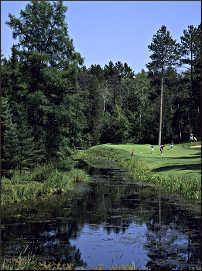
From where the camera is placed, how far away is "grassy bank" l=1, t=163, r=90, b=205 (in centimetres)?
3041

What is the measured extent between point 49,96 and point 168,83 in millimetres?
76723

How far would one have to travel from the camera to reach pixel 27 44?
44844 millimetres

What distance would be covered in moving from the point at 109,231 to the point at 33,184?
1284 centimetres

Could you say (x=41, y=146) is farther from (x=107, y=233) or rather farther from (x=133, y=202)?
(x=107, y=233)

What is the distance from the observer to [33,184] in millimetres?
33375

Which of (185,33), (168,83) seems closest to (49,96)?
(185,33)

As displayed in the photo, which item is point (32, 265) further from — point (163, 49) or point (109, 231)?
point (163, 49)

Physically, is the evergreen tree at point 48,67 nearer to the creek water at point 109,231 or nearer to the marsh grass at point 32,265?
the creek water at point 109,231

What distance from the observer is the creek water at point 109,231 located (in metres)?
17.9

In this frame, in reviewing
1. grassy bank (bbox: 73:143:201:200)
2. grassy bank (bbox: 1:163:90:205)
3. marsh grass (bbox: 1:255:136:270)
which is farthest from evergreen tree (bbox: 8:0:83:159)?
marsh grass (bbox: 1:255:136:270)

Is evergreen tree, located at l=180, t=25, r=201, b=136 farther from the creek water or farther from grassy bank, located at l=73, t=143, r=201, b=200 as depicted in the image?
the creek water

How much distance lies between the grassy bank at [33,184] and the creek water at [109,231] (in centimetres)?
168

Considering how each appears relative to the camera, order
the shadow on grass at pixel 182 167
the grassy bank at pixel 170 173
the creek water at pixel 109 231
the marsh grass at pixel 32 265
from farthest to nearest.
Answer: the shadow on grass at pixel 182 167 → the grassy bank at pixel 170 173 → the creek water at pixel 109 231 → the marsh grass at pixel 32 265

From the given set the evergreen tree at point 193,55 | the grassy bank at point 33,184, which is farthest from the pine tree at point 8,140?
the evergreen tree at point 193,55
